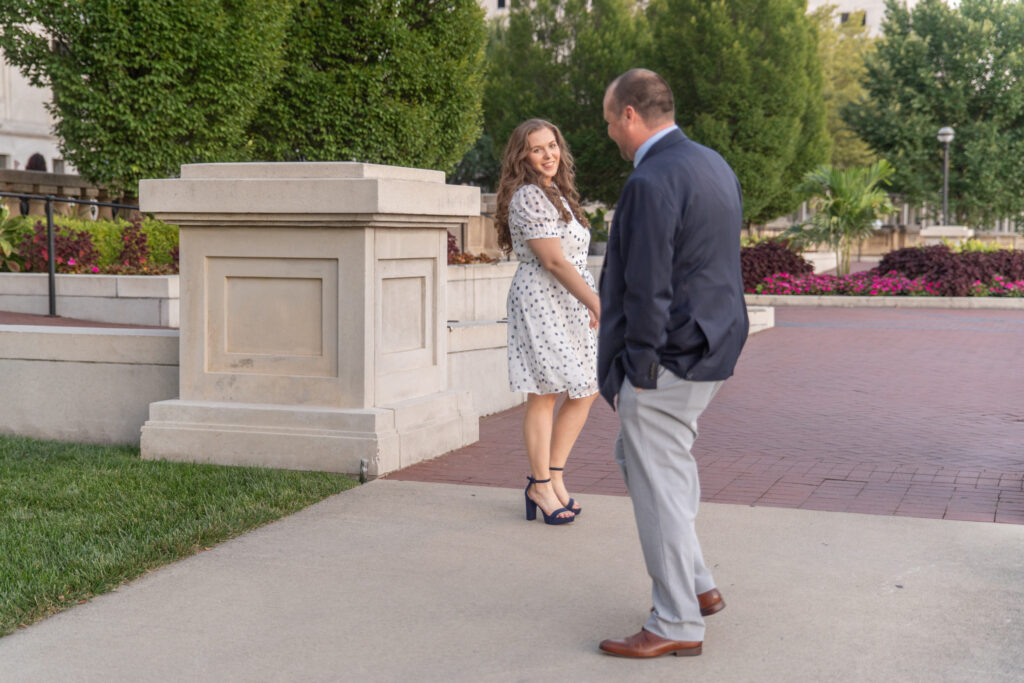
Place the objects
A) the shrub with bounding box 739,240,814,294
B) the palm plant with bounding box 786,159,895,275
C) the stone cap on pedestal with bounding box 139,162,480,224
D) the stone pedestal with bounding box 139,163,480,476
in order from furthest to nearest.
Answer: the palm plant with bounding box 786,159,895,275 → the shrub with bounding box 739,240,814,294 → the stone pedestal with bounding box 139,163,480,476 → the stone cap on pedestal with bounding box 139,162,480,224

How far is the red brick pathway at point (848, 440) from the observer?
6289mm

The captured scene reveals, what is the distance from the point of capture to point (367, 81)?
25.6 meters

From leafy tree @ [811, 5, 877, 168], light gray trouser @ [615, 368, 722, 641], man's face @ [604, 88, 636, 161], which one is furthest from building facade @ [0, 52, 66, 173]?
light gray trouser @ [615, 368, 722, 641]

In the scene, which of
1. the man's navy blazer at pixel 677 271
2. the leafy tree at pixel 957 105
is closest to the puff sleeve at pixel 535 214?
the man's navy blazer at pixel 677 271

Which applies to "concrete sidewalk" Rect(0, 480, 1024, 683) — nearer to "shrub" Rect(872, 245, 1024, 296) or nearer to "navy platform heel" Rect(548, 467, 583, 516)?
"navy platform heel" Rect(548, 467, 583, 516)

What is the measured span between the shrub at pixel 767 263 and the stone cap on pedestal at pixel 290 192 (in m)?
17.2

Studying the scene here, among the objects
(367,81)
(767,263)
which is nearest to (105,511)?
(767,263)

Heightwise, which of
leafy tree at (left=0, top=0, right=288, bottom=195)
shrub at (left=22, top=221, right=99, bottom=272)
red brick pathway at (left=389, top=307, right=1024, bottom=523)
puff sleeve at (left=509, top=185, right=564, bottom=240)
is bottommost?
red brick pathway at (left=389, top=307, right=1024, bottom=523)

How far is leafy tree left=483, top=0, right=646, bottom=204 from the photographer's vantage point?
38.0m

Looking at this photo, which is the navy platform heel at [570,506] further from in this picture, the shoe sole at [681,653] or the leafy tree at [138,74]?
the leafy tree at [138,74]

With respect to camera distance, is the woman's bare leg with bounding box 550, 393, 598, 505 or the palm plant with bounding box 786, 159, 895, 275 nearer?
the woman's bare leg with bounding box 550, 393, 598, 505

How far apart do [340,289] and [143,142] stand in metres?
13.8

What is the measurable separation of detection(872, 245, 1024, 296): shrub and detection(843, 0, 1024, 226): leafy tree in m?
20.9

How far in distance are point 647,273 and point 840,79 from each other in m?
58.6
